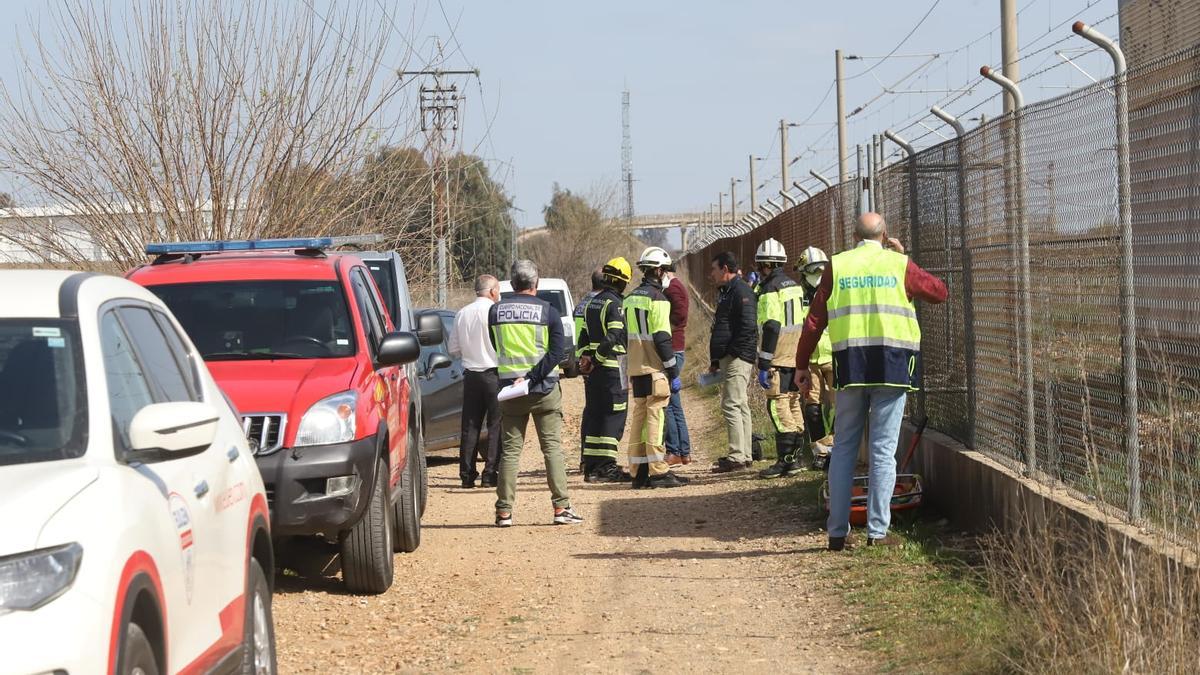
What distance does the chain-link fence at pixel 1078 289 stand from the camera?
634 cm

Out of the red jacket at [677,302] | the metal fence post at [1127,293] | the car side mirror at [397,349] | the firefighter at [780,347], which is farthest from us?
the red jacket at [677,302]

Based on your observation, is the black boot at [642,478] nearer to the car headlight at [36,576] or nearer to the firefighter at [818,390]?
the firefighter at [818,390]

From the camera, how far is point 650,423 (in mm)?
13430

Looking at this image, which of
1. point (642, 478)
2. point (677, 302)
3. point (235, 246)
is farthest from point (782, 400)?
point (235, 246)

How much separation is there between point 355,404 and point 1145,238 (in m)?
4.12

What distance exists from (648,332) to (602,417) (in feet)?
2.81

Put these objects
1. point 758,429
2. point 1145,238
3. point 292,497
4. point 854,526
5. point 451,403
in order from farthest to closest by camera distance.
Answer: point 758,429, point 451,403, point 854,526, point 292,497, point 1145,238

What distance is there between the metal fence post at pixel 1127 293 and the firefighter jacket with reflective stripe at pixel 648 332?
22.4ft

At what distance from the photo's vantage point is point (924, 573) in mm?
8523

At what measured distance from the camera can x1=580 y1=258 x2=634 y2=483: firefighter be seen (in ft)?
43.5

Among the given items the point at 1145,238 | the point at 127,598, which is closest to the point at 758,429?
the point at 1145,238

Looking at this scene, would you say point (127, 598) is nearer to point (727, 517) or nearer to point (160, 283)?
point (160, 283)

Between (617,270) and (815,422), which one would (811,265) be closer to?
(815,422)

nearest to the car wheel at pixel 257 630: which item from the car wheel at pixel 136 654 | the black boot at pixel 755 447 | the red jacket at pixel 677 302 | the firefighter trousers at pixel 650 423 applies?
the car wheel at pixel 136 654
